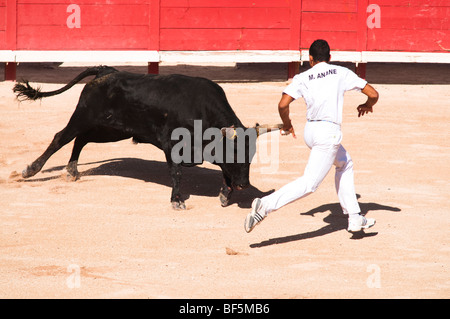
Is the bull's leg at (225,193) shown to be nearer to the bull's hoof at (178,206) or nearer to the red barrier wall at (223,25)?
the bull's hoof at (178,206)

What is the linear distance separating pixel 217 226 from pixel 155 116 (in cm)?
140

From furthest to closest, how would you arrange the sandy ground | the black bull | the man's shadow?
1. the black bull
2. the man's shadow
3. the sandy ground

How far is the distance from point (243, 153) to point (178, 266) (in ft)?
6.20

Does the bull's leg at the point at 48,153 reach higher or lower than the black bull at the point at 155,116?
lower

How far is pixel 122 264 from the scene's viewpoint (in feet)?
19.8

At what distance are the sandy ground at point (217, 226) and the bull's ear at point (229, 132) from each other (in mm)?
651

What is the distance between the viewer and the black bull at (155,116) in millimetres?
7734

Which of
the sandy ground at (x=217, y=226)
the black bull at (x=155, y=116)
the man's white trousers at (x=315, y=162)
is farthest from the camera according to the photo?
the black bull at (x=155, y=116)

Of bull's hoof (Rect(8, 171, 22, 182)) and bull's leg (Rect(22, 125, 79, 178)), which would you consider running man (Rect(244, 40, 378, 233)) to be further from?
bull's hoof (Rect(8, 171, 22, 182))

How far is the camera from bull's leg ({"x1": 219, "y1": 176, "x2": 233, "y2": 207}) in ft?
25.4

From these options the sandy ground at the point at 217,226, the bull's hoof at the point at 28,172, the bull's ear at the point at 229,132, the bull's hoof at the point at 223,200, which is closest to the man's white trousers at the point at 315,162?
the sandy ground at the point at 217,226

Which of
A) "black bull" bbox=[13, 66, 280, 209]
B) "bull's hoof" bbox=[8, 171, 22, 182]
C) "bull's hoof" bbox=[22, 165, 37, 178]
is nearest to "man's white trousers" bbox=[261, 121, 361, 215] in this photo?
"black bull" bbox=[13, 66, 280, 209]

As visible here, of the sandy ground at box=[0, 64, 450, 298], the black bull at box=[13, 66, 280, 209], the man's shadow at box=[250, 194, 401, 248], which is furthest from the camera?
the black bull at box=[13, 66, 280, 209]

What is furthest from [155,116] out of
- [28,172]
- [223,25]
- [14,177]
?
[223,25]
